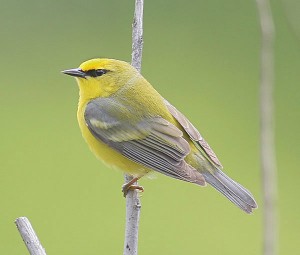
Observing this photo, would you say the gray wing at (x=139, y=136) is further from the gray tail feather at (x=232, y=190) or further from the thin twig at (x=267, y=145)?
the thin twig at (x=267, y=145)

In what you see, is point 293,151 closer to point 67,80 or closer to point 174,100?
point 174,100

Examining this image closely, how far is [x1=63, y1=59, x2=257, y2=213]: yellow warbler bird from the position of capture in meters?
2.85

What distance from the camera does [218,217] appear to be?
433 centimetres

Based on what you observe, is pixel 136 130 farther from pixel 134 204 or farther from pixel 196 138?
pixel 134 204

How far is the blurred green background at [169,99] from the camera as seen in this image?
426cm

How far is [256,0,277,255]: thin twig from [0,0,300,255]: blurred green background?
85.8 inches

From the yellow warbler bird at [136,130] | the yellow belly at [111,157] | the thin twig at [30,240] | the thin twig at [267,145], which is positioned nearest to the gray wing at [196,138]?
the yellow warbler bird at [136,130]

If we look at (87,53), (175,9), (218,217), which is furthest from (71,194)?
(175,9)

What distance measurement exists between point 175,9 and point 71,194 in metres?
1.51

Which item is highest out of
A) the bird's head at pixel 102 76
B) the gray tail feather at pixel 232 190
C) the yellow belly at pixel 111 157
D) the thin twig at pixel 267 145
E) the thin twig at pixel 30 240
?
the bird's head at pixel 102 76

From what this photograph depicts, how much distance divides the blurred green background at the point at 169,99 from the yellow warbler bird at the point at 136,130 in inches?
41.3

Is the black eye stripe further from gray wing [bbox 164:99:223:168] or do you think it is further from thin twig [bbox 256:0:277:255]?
thin twig [bbox 256:0:277:255]

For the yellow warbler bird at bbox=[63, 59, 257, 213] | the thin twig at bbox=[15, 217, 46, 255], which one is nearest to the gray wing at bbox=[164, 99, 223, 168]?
the yellow warbler bird at bbox=[63, 59, 257, 213]

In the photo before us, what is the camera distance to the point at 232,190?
9.19ft
